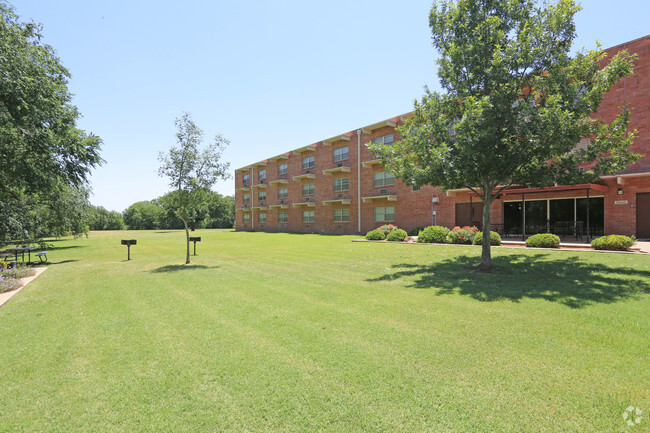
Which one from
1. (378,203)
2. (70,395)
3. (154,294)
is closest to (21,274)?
(154,294)

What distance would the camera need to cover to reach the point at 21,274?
439 inches

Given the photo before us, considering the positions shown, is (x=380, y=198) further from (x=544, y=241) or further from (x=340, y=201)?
(x=544, y=241)

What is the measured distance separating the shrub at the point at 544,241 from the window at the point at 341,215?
20566 millimetres

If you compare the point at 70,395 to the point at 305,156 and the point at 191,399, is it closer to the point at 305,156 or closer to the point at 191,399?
the point at 191,399

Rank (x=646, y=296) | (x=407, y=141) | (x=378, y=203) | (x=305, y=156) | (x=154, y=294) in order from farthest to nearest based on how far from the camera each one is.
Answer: (x=305, y=156) → (x=378, y=203) → (x=407, y=141) → (x=154, y=294) → (x=646, y=296)

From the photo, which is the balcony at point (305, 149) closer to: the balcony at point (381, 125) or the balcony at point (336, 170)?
the balcony at point (336, 170)

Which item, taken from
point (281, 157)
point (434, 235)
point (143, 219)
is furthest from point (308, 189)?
point (143, 219)

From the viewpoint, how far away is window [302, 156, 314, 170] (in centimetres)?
4033

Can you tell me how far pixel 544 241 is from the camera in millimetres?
15969

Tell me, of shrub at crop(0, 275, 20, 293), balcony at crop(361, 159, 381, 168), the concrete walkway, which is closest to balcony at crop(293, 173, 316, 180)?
balcony at crop(361, 159, 381, 168)

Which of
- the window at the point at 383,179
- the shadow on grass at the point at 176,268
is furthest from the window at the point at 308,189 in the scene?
the shadow on grass at the point at 176,268

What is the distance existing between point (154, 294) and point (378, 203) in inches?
1028

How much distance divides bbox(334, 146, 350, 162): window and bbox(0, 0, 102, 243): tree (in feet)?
80.0

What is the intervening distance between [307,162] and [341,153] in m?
6.47
